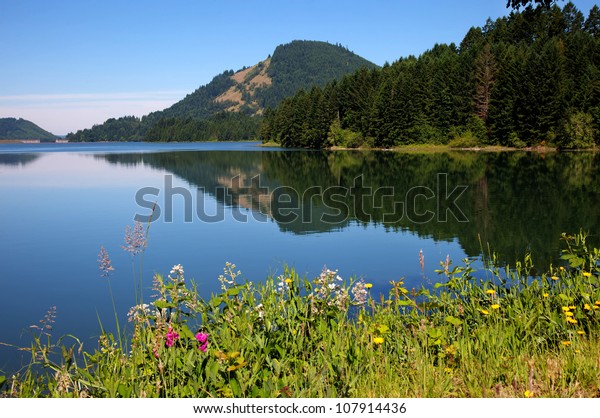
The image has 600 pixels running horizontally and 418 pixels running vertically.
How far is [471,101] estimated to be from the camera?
87.3m

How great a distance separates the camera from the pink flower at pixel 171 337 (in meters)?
5.20

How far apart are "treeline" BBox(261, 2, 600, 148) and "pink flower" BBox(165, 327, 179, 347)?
66109mm

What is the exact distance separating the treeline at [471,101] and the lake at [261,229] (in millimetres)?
38427

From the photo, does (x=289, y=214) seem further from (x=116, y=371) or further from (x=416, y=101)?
(x=416, y=101)

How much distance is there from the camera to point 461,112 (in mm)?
87250

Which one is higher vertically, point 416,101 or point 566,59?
point 566,59

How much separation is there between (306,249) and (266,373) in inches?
478

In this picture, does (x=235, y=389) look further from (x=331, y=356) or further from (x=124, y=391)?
(x=331, y=356)

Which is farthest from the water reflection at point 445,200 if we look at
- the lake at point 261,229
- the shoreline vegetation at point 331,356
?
the shoreline vegetation at point 331,356

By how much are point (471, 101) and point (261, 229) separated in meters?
75.3

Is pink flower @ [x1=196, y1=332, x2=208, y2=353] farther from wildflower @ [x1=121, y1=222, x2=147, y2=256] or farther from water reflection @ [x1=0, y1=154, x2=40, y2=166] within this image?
water reflection @ [x1=0, y1=154, x2=40, y2=166]

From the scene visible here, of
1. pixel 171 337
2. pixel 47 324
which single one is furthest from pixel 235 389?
pixel 47 324

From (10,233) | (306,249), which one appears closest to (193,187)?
(10,233)
